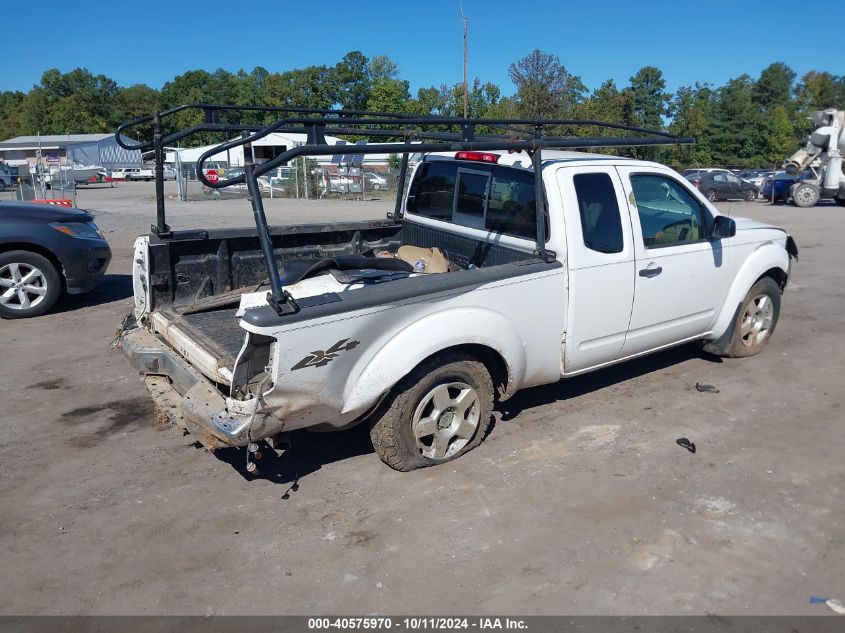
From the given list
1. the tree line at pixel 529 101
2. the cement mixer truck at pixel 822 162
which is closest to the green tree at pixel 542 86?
the tree line at pixel 529 101

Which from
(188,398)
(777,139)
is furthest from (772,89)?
(188,398)

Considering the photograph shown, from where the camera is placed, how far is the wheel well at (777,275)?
6.16 meters

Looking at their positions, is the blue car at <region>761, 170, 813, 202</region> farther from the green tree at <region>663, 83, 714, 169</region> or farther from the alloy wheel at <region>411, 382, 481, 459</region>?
the alloy wheel at <region>411, 382, 481, 459</region>

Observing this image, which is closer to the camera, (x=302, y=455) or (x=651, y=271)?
(x=302, y=455)

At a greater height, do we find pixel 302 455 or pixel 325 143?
pixel 325 143

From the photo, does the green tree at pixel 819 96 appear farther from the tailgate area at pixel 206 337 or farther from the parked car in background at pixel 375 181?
the tailgate area at pixel 206 337

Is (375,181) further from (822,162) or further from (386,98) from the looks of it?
(386,98)

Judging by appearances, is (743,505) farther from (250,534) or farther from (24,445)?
(24,445)

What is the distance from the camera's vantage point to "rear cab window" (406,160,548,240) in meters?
4.80

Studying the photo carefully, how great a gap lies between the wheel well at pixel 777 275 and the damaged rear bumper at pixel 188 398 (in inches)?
184

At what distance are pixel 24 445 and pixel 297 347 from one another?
2606mm

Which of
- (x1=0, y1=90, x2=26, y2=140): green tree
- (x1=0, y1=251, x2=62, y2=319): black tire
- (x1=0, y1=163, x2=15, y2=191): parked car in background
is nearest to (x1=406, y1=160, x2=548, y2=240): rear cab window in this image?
(x1=0, y1=251, x2=62, y2=319): black tire

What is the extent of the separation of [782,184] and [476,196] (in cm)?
2385

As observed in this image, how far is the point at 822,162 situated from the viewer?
928 inches
